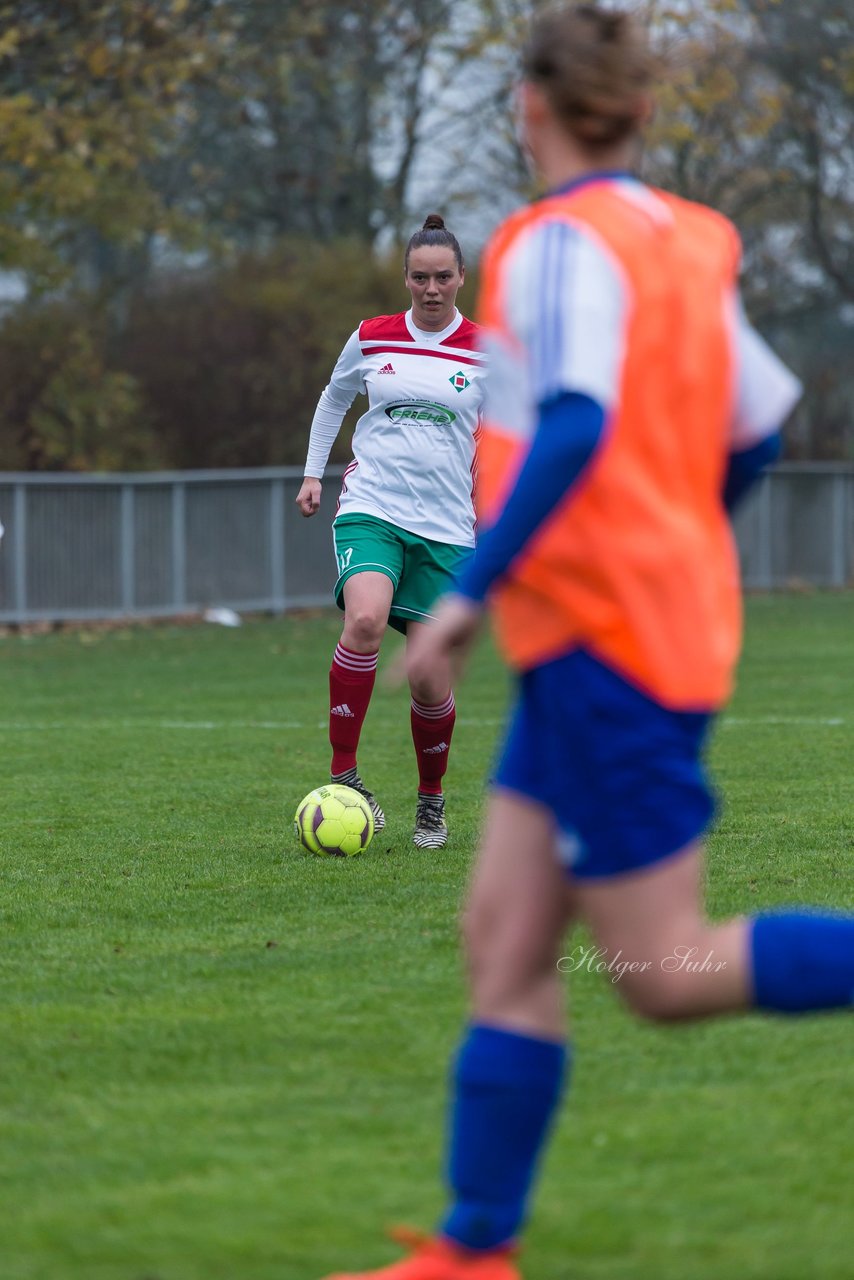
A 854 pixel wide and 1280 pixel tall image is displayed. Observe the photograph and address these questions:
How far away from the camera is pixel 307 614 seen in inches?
867

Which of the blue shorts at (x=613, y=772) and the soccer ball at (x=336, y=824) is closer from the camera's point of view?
the blue shorts at (x=613, y=772)

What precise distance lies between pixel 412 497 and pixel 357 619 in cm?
52

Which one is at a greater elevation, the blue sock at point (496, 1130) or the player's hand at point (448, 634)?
the player's hand at point (448, 634)

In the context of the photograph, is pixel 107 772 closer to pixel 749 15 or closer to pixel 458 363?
pixel 458 363

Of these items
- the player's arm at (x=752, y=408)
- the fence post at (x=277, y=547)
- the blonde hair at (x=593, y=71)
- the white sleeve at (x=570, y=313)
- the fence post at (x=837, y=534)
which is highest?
the blonde hair at (x=593, y=71)

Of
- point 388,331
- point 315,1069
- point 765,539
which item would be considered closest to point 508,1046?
point 315,1069

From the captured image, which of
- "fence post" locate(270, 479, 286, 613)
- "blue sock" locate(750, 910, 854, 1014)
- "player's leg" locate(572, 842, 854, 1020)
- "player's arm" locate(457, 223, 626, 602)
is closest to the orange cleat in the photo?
"player's leg" locate(572, 842, 854, 1020)

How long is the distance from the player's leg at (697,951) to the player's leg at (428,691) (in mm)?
4142

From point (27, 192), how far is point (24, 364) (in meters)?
2.40

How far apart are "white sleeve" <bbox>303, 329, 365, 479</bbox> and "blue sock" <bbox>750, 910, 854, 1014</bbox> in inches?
180

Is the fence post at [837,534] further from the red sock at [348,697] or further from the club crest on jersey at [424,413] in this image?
the red sock at [348,697]

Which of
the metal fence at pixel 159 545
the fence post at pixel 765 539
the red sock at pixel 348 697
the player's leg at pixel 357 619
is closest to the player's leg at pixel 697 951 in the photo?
the player's leg at pixel 357 619

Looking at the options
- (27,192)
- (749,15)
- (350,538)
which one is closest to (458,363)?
(350,538)

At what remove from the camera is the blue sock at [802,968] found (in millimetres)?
2701
